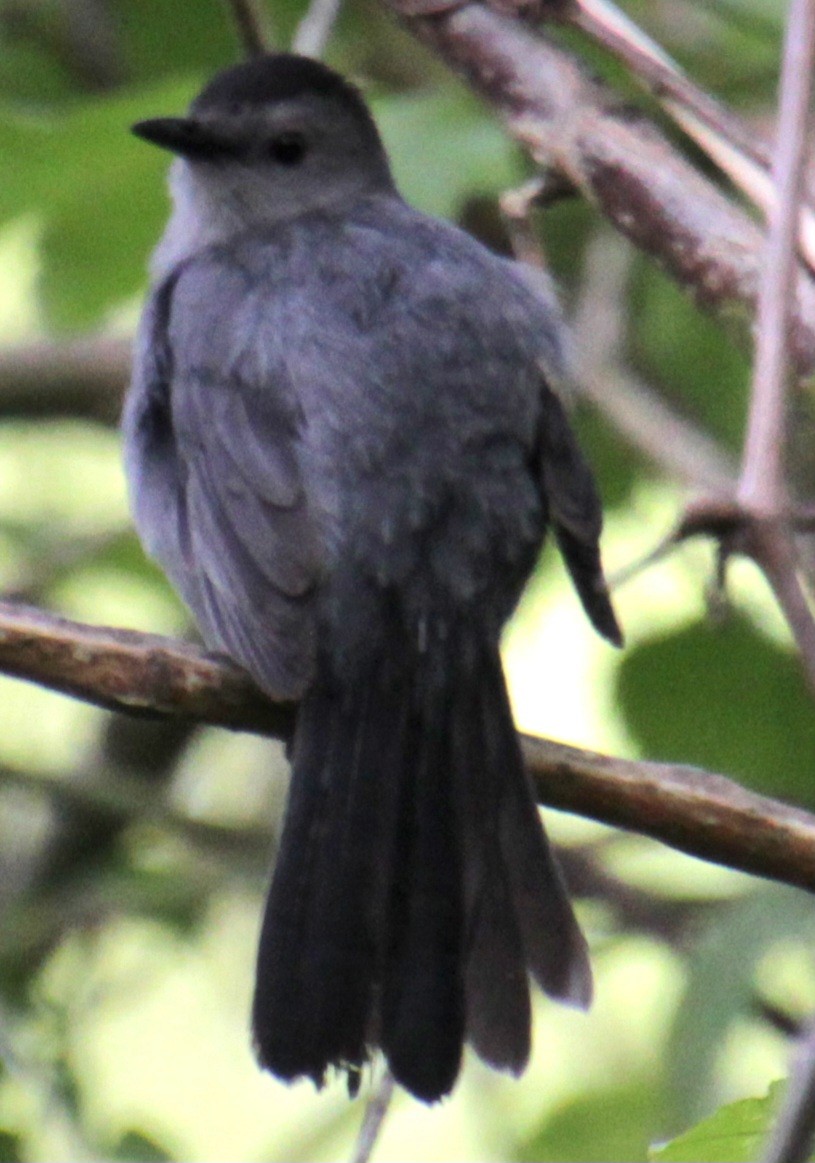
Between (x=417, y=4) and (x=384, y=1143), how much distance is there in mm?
3492

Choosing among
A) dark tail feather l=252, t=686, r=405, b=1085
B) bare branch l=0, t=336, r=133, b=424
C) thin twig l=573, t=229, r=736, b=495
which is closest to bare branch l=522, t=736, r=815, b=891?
dark tail feather l=252, t=686, r=405, b=1085

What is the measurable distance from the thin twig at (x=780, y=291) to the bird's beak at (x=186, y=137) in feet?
4.25

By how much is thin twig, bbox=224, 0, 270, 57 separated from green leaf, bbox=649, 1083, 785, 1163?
8.33 ft

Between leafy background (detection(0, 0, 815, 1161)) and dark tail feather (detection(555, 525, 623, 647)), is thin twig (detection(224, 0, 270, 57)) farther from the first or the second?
dark tail feather (detection(555, 525, 623, 647))

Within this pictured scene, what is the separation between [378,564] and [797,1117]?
68.3 inches

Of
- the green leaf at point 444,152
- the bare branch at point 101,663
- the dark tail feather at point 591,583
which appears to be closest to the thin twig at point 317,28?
the green leaf at point 444,152

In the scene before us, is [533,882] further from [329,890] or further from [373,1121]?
[373,1121]

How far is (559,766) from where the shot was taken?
2.82m

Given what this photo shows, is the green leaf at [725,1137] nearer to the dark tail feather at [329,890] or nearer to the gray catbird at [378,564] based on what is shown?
the gray catbird at [378,564]

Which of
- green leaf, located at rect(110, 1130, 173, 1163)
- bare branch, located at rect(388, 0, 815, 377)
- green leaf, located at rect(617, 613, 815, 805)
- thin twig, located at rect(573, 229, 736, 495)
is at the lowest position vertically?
green leaf, located at rect(617, 613, 815, 805)

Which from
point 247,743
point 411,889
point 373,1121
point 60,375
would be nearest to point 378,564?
point 411,889

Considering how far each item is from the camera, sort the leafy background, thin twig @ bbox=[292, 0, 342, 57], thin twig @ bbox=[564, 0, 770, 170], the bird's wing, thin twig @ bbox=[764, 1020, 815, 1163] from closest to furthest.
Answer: thin twig @ bbox=[764, 1020, 815, 1163]
the bird's wing
thin twig @ bbox=[564, 0, 770, 170]
the leafy background
thin twig @ bbox=[292, 0, 342, 57]

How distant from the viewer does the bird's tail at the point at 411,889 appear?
9.29 feet

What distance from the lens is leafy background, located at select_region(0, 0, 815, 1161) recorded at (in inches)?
142
